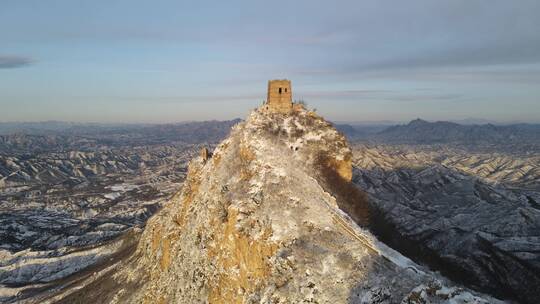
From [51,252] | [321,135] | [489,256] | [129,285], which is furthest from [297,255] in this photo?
[51,252]

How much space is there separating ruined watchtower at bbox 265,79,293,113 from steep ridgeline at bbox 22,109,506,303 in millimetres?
1608

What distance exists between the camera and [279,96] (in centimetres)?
6209

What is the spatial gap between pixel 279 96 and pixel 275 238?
32406 millimetres

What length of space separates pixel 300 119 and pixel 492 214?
88.3 meters

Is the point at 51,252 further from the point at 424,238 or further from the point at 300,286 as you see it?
the point at 300,286

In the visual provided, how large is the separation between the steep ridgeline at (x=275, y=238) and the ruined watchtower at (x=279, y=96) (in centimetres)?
161

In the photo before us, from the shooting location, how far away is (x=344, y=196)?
52406mm

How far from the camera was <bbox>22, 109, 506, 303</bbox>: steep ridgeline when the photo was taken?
95.9ft

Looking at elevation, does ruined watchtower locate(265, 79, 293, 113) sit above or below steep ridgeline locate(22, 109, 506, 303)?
above

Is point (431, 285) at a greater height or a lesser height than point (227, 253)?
greater

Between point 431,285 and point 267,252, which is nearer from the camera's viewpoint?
point 431,285

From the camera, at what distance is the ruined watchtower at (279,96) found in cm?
6122

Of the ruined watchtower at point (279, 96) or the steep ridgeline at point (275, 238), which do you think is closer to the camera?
the steep ridgeline at point (275, 238)

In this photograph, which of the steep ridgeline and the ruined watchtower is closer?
the steep ridgeline
